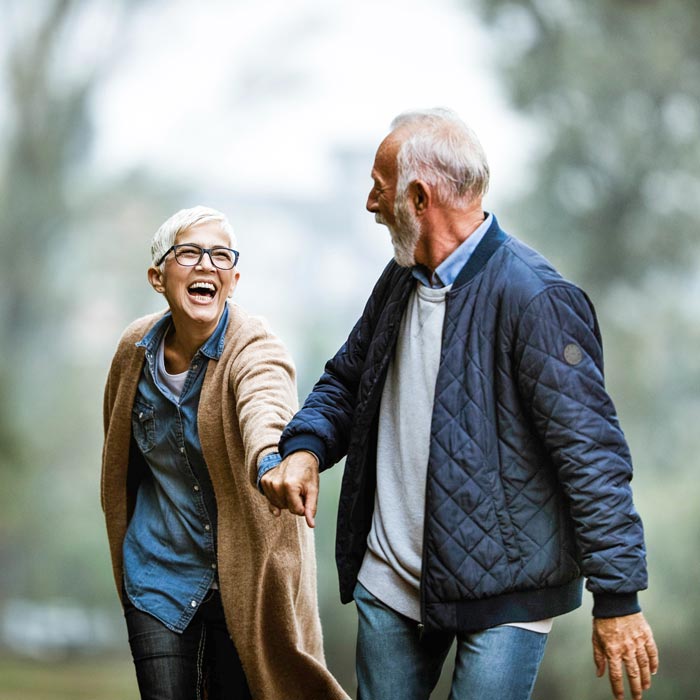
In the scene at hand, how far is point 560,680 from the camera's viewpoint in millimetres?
6770

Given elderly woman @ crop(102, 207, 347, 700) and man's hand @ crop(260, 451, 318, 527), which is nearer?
man's hand @ crop(260, 451, 318, 527)

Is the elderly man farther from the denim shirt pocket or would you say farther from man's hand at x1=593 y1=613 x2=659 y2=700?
the denim shirt pocket

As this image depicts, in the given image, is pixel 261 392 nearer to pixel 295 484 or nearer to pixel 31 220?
pixel 295 484

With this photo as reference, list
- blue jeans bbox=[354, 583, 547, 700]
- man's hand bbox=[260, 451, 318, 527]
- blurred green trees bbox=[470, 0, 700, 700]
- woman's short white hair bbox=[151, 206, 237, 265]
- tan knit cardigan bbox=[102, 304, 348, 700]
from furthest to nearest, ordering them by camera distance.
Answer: blurred green trees bbox=[470, 0, 700, 700]
woman's short white hair bbox=[151, 206, 237, 265]
tan knit cardigan bbox=[102, 304, 348, 700]
man's hand bbox=[260, 451, 318, 527]
blue jeans bbox=[354, 583, 547, 700]

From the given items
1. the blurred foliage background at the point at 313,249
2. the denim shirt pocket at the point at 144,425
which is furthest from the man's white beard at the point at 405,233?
the blurred foliage background at the point at 313,249

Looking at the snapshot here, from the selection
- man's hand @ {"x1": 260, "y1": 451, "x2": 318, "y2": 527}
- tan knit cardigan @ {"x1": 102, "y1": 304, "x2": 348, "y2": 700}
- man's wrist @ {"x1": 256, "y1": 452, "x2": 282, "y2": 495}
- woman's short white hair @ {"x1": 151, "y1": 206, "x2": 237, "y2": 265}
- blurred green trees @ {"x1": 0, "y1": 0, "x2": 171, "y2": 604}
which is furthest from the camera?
blurred green trees @ {"x1": 0, "y1": 0, "x2": 171, "y2": 604}

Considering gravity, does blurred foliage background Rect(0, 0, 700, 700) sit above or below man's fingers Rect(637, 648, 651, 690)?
above

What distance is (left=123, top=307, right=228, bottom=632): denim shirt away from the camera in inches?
101

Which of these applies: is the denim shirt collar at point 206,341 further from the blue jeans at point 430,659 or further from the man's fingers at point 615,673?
the man's fingers at point 615,673

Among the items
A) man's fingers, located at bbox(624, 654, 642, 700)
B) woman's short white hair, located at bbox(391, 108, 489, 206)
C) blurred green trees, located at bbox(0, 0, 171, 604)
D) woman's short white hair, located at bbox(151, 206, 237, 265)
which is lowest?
man's fingers, located at bbox(624, 654, 642, 700)

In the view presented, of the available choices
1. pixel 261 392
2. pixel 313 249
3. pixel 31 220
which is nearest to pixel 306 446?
pixel 261 392

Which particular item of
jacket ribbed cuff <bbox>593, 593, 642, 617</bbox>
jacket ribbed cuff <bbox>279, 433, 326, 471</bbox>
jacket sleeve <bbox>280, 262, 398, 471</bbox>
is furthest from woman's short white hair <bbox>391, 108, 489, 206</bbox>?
jacket ribbed cuff <bbox>593, 593, 642, 617</bbox>

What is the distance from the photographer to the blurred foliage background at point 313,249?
22.7ft

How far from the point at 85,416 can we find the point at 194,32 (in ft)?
8.44
